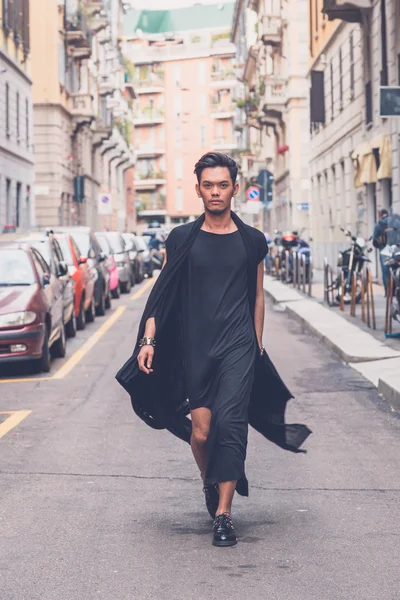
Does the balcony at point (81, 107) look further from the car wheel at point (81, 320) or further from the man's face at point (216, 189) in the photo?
the man's face at point (216, 189)

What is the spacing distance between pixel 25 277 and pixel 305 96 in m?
41.4

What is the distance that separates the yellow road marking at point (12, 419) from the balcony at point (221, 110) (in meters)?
117

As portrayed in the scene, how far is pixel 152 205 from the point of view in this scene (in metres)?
133

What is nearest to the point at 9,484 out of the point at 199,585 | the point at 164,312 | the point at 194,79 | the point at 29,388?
the point at 164,312

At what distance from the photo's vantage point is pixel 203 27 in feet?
→ 447

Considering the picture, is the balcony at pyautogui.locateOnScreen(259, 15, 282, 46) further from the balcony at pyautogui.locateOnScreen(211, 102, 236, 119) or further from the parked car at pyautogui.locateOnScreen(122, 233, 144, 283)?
the balcony at pyautogui.locateOnScreen(211, 102, 236, 119)

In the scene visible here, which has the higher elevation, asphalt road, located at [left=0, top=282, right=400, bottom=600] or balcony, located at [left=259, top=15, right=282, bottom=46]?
balcony, located at [left=259, top=15, right=282, bottom=46]

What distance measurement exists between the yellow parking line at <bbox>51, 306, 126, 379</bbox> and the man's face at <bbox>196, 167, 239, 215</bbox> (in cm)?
816

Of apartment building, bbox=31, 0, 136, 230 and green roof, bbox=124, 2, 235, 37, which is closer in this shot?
apartment building, bbox=31, 0, 136, 230

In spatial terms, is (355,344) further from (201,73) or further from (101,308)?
(201,73)

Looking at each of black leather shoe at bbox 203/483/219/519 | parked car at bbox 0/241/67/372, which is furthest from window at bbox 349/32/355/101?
black leather shoe at bbox 203/483/219/519

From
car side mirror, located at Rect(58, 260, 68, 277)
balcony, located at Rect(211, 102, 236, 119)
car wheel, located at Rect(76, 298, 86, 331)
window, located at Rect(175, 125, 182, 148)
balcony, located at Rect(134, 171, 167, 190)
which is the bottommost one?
car wheel, located at Rect(76, 298, 86, 331)

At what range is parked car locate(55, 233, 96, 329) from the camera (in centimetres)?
2097

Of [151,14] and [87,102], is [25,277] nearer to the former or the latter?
[87,102]
